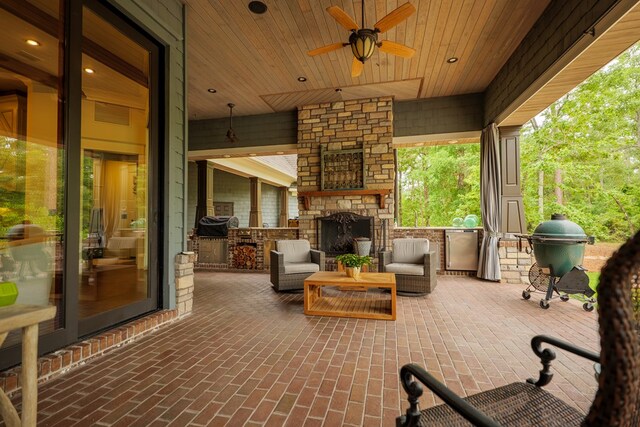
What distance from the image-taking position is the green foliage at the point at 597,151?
704 cm

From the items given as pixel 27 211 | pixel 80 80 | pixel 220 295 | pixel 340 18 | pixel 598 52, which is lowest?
pixel 220 295

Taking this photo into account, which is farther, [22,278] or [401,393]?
[22,278]

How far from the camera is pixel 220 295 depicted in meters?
4.53

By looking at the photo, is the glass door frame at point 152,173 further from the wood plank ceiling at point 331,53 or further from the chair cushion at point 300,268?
the chair cushion at point 300,268

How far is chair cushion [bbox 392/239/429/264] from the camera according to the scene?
475 cm

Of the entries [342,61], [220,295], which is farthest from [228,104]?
[220,295]

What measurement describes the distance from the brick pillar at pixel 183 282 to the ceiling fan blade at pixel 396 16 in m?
3.26

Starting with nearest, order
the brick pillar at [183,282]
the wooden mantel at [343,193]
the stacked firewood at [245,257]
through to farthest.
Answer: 1. the brick pillar at [183,282]
2. the wooden mantel at [343,193]
3. the stacked firewood at [245,257]

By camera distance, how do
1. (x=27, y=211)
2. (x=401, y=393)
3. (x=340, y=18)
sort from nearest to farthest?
1. (x=401, y=393)
2. (x=27, y=211)
3. (x=340, y=18)

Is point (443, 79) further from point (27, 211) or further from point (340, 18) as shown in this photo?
point (27, 211)

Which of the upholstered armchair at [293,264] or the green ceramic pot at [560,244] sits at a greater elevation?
the green ceramic pot at [560,244]

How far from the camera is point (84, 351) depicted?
229 centimetres

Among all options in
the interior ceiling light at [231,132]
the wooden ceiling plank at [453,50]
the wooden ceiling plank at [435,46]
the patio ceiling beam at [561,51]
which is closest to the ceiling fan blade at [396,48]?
the wooden ceiling plank at [435,46]

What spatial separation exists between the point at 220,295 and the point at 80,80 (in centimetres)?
316
